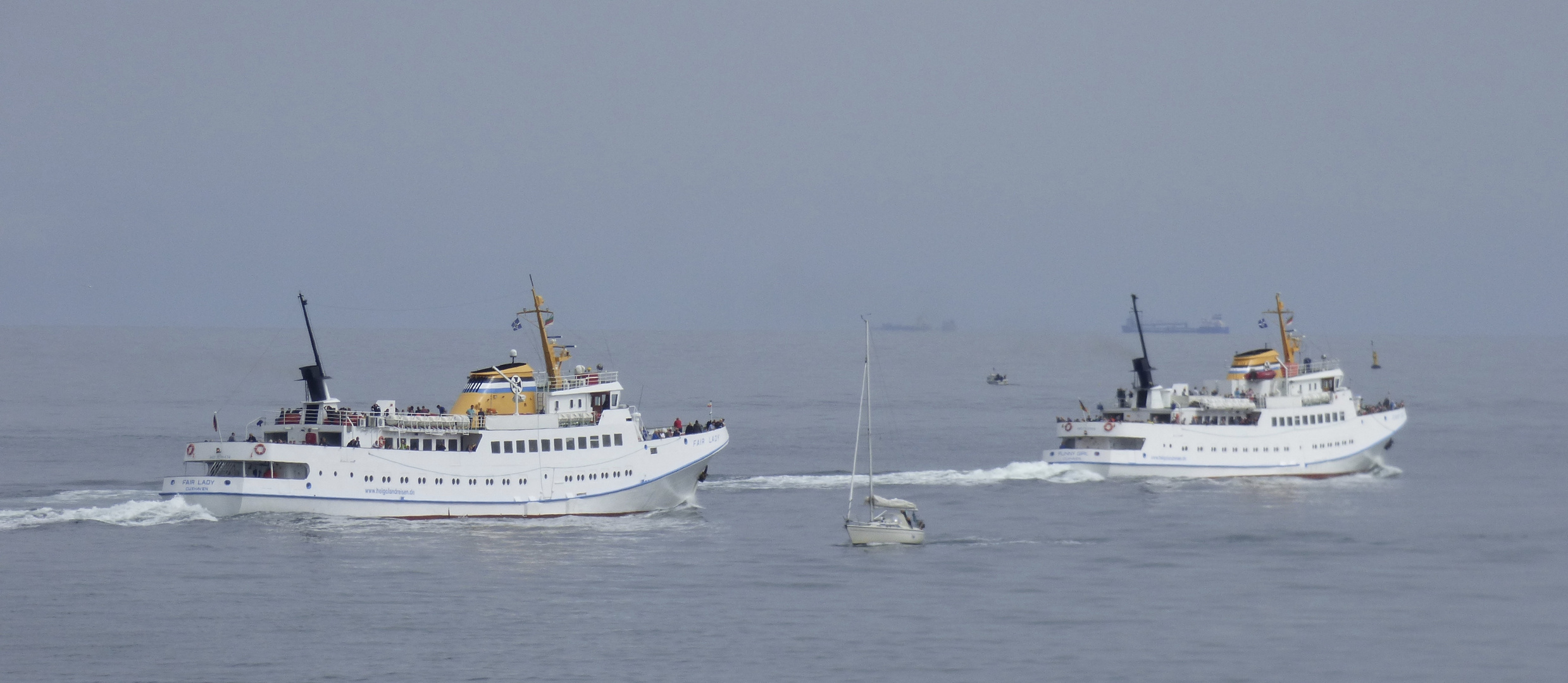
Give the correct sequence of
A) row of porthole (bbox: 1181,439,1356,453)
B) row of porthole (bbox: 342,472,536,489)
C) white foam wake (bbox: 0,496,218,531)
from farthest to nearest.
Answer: row of porthole (bbox: 1181,439,1356,453)
row of porthole (bbox: 342,472,536,489)
white foam wake (bbox: 0,496,218,531)

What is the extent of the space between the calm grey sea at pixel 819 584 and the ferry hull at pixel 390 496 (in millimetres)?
766

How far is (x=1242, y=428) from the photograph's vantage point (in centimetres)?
7625

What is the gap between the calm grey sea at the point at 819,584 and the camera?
1563 inches

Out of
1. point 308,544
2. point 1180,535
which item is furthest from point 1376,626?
point 308,544

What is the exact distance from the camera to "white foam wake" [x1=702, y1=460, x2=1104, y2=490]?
232ft

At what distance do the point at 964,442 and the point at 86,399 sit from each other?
70.2m

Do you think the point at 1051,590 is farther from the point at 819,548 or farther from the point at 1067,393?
the point at 1067,393

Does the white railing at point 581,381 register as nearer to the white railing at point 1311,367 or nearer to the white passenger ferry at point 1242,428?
the white passenger ferry at point 1242,428

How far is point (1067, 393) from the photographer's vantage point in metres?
148

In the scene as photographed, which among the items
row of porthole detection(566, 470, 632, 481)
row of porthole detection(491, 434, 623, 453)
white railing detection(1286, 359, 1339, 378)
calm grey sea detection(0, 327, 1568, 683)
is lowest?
calm grey sea detection(0, 327, 1568, 683)

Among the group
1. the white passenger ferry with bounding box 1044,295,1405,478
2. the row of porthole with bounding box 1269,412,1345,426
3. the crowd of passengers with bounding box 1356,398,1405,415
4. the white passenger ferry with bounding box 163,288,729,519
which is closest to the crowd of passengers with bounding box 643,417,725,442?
the white passenger ferry with bounding box 163,288,729,519

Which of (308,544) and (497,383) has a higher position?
(497,383)

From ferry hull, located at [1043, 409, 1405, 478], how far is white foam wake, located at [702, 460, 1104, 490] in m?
0.64

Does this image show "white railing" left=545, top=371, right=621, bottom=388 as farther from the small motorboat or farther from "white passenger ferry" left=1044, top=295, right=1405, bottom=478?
"white passenger ferry" left=1044, top=295, right=1405, bottom=478
